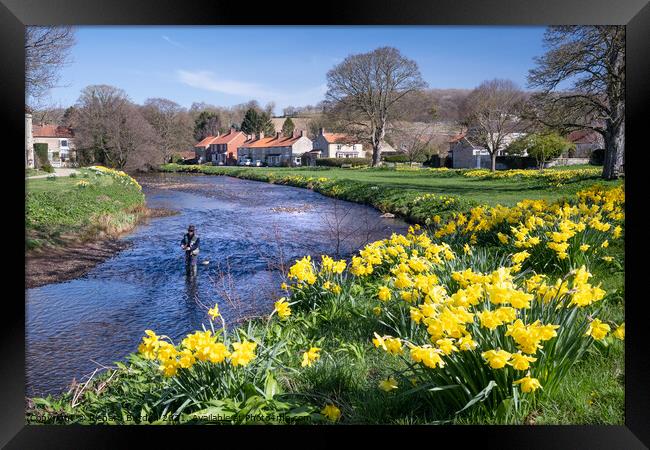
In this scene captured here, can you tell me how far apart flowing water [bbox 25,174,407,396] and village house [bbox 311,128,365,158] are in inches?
14.9

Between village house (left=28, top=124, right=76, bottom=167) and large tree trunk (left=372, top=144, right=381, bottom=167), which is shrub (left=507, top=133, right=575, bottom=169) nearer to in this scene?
large tree trunk (left=372, top=144, right=381, bottom=167)

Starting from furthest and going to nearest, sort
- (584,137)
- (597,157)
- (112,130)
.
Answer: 1. (112,130)
2. (584,137)
3. (597,157)

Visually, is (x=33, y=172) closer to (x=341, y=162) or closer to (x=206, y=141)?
(x=206, y=141)

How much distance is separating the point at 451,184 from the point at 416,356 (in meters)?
2.53

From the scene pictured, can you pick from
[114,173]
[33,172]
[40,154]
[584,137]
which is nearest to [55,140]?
[40,154]

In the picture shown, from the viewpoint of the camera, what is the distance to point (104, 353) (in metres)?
3.32

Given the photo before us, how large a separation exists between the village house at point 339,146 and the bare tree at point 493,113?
88 cm

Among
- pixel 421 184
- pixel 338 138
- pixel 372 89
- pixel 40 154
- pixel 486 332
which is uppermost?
pixel 372 89

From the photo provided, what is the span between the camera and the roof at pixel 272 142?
4.14m

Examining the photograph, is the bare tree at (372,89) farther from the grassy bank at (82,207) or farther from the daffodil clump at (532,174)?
the grassy bank at (82,207)

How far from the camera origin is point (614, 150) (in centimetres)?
341
